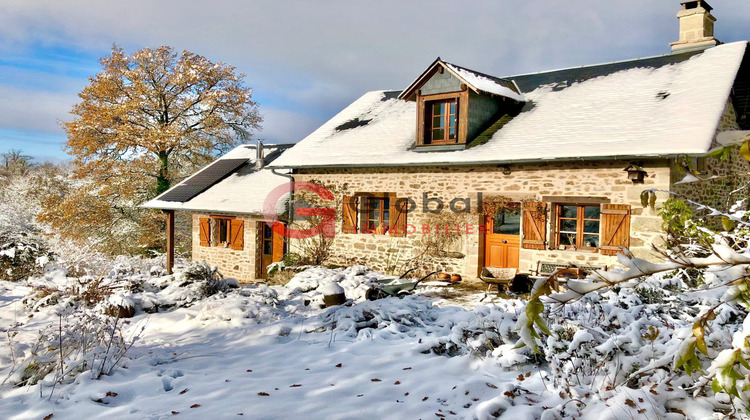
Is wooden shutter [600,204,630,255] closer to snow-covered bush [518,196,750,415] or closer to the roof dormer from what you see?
snow-covered bush [518,196,750,415]

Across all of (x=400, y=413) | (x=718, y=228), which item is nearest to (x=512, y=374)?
(x=400, y=413)

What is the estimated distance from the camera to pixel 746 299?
1.63 metres

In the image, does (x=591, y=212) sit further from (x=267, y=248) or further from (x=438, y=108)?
(x=267, y=248)

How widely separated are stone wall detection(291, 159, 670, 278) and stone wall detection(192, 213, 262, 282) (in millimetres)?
2071

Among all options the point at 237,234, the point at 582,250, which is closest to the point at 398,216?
the point at 582,250

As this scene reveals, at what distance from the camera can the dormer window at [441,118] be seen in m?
11.4

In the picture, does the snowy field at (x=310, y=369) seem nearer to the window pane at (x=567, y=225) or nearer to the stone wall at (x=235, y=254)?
the window pane at (x=567, y=225)

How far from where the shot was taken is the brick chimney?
11.5 m

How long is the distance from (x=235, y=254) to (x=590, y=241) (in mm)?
10410

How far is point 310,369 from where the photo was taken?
4938 mm

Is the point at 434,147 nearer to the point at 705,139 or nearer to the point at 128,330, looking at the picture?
the point at 705,139

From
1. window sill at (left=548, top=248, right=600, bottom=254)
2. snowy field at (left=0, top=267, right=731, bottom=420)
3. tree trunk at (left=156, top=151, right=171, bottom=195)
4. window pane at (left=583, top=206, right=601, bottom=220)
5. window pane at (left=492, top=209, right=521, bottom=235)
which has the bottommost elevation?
snowy field at (left=0, top=267, right=731, bottom=420)

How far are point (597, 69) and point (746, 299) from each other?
40.4 ft

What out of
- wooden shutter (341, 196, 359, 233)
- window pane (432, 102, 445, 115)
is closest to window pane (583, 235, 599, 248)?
window pane (432, 102, 445, 115)
